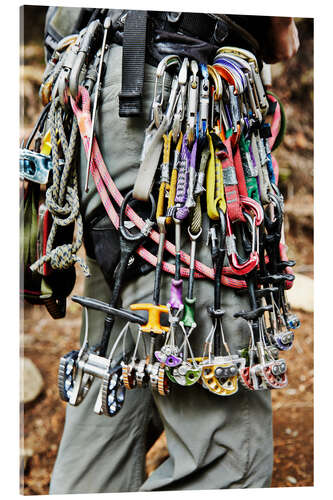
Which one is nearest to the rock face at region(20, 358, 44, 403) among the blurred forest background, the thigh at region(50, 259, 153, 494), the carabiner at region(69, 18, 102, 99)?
the blurred forest background

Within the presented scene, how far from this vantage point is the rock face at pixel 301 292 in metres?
2.29

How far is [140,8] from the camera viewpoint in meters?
1.07

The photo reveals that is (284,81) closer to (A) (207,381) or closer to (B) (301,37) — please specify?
(B) (301,37)

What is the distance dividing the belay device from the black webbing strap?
0.03 m

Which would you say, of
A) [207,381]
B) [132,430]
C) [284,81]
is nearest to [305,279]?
[284,81]

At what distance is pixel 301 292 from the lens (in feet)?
7.63

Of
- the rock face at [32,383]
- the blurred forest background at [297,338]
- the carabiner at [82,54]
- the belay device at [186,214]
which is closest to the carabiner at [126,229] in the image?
the belay device at [186,214]

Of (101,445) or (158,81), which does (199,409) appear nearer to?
(101,445)

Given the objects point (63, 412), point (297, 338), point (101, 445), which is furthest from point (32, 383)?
point (297, 338)

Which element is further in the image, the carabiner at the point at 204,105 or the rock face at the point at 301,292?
the rock face at the point at 301,292

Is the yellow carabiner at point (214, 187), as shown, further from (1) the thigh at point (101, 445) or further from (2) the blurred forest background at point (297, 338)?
(2) the blurred forest background at point (297, 338)

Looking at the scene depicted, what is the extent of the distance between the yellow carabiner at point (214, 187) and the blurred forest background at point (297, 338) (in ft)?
2.61

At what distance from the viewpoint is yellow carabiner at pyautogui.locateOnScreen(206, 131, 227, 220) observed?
1012mm

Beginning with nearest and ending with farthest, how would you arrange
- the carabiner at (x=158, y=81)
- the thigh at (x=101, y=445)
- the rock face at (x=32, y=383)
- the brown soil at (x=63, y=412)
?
the carabiner at (x=158, y=81), the thigh at (x=101, y=445), the brown soil at (x=63, y=412), the rock face at (x=32, y=383)
